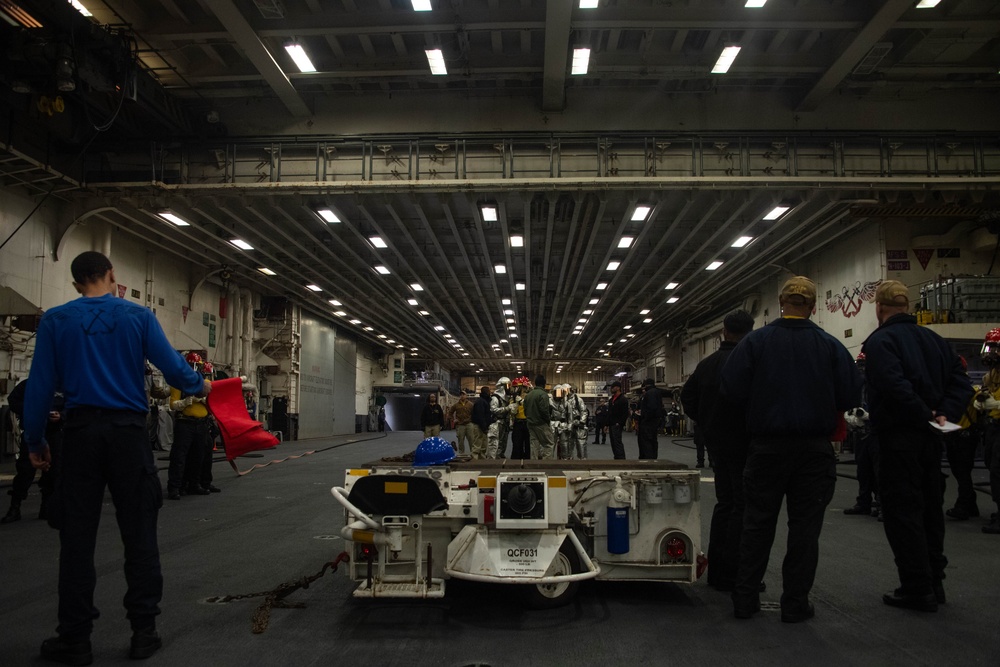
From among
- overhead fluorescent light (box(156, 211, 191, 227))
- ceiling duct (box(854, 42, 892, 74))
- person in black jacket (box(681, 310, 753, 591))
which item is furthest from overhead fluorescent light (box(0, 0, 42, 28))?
ceiling duct (box(854, 42, 892, 74))

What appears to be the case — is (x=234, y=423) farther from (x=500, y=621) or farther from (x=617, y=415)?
(x=617, y=415)

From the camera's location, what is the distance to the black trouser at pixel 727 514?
4262 mm

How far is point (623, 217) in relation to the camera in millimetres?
17703

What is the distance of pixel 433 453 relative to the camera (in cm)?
445

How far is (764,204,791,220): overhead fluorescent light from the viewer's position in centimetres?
1658

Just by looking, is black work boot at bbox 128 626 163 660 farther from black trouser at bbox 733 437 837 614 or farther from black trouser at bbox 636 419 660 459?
black trouser at bbox 636 419 660 459

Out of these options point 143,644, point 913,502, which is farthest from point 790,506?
point 143,644

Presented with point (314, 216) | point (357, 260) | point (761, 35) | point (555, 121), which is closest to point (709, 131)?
point (761, 35)

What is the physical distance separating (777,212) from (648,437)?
308 inches

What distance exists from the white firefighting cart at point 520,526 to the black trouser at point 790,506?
38cm

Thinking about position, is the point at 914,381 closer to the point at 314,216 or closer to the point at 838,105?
the point at 838,105

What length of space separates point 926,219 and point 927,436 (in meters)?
17.6

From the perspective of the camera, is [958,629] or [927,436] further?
[927,436]

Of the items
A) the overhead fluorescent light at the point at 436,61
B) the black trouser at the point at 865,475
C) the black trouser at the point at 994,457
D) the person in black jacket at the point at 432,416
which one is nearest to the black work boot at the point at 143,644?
the black trouser at the point at 994,457
